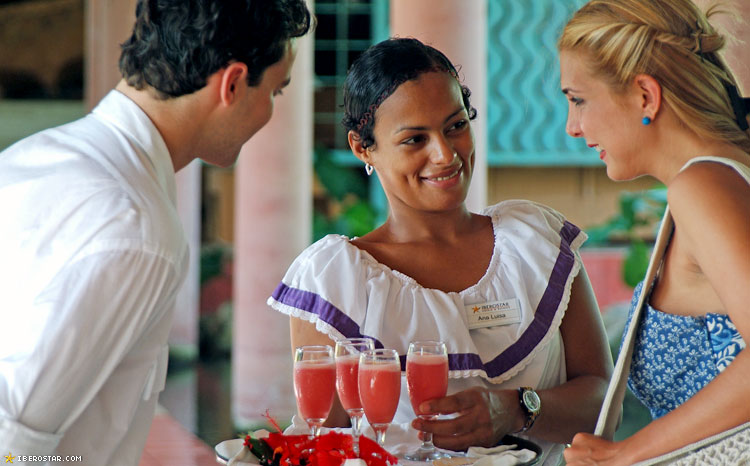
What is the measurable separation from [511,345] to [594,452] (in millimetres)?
626

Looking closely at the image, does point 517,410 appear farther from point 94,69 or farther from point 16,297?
point 94,69

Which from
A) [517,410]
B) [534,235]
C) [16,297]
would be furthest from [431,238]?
[16,297]

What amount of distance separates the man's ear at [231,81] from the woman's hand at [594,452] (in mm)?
1026

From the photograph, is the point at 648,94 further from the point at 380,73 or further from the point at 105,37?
the point at 105,37

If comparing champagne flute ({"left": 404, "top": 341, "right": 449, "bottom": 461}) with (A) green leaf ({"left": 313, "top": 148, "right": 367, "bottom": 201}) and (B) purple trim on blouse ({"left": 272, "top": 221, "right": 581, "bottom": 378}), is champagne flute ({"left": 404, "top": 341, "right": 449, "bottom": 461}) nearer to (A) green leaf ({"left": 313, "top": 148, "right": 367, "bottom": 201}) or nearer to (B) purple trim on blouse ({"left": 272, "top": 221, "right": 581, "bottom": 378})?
(B) purple trim on blouse ({"left": 272, "top": 221, "right": 581, "bottom": 378})

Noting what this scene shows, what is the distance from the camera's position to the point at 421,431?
2.19 metres

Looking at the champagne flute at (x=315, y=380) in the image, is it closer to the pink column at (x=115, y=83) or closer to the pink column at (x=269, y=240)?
the pink column at (x=269, y=240)

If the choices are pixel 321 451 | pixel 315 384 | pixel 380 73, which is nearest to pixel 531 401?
pixel 315 384

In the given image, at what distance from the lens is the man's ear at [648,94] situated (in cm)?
194

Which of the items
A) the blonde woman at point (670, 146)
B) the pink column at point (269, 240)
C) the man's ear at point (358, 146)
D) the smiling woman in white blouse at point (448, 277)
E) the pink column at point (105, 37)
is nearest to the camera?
the blonde woman at point (670, 146)

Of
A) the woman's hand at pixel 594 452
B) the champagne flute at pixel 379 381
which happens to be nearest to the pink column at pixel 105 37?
the champagne flute at pixel 379 381

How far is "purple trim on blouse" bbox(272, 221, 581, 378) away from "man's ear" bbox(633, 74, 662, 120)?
720mm

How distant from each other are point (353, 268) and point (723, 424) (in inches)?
43.0

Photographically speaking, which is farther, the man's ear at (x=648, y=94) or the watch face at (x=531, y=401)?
the watch face at (x=531, y=401)
